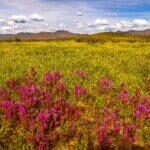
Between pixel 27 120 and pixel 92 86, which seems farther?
pixel 92 86

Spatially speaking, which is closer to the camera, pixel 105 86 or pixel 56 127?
pixel 56 127

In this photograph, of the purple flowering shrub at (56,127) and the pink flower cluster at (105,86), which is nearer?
the purple flowering shrub at (56,127)

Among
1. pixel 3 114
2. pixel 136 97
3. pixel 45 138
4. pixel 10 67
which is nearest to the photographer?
pixel 45 138

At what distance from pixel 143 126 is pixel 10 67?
11008mm

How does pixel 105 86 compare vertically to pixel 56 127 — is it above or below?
above

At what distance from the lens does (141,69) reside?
22188 mm

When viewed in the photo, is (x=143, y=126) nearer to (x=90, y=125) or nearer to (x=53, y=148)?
(x=90, y=125)

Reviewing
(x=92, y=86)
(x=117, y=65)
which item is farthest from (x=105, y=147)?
(x=117, y=65)

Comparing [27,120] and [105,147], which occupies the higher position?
[27,120]

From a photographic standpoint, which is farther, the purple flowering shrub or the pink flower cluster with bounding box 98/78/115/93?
the pink flower cluster with bounding box 98/78/115/93

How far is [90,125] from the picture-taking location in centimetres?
1166

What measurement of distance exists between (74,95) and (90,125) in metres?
2.82

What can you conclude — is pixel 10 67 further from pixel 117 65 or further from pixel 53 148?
pixel 53 148

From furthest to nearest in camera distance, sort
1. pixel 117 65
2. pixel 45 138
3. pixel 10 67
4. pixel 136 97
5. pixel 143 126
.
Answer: pixel 117 65 → pixel 10 67 → pixel 136 97 → pixel 143 126 → pixel 45 138
